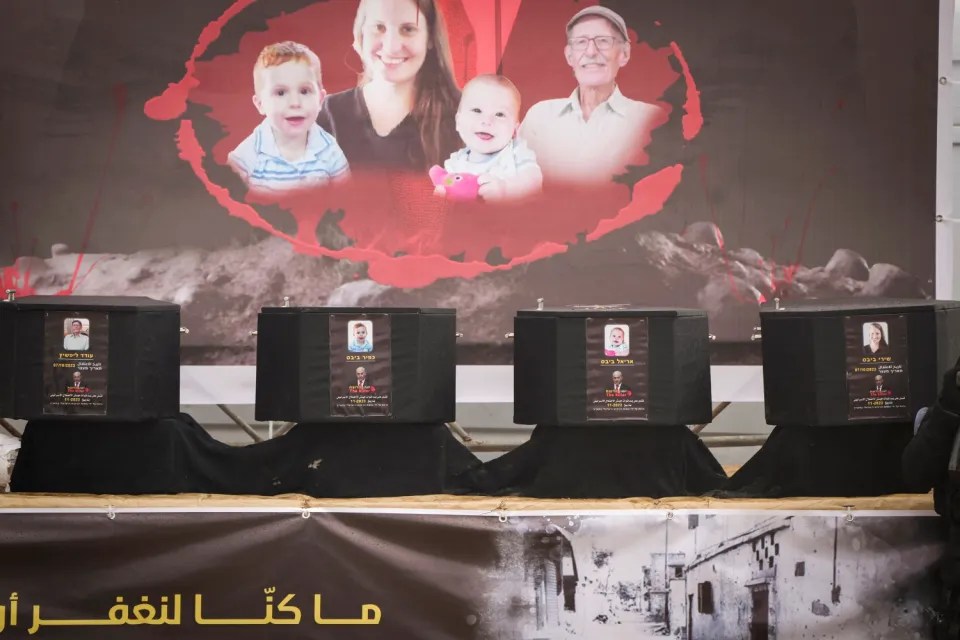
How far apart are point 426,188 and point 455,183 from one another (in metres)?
0.12

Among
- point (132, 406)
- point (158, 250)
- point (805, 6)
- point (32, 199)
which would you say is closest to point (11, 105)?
point (32, 199)

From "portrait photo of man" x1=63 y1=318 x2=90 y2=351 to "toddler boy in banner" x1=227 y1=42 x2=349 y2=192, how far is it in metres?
1.34

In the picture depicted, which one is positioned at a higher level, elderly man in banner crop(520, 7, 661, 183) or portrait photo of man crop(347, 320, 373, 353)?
elderly man in banner crop(520, 7, 661, 183)

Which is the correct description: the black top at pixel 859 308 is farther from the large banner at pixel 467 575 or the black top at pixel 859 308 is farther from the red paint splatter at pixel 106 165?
the red paint splatter at pixel 106 165

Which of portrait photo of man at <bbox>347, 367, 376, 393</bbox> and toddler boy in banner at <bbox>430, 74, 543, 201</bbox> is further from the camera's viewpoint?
toddler boy in banner at <bbox>430, 74, 543, 201</bbox>

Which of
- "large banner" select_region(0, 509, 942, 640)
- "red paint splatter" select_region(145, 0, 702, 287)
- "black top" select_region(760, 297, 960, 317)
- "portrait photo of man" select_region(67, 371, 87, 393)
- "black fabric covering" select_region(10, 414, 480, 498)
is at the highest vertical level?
"red paint splatter" select_region(145, 0, 702, 287)

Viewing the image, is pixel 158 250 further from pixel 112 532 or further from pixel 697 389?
pixel 697 389

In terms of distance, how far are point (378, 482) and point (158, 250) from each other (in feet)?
5.31

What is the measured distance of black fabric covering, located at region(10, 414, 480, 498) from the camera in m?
3.49

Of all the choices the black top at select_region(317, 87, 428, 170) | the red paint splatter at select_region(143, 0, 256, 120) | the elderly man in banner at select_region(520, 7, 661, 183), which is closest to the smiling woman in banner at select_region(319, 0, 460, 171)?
the black top at select_region(317, 87, 428, 170)

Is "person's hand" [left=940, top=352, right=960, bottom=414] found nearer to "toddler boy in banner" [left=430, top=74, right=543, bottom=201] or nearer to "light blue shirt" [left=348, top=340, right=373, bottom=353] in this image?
"light blue shirt" [left=348, top=340, right=373, bottom=353]

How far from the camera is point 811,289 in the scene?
15.0 ft

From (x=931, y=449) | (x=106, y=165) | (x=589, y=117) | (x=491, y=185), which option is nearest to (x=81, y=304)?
(x=106, y=165)

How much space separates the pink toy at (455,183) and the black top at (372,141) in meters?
0.06
